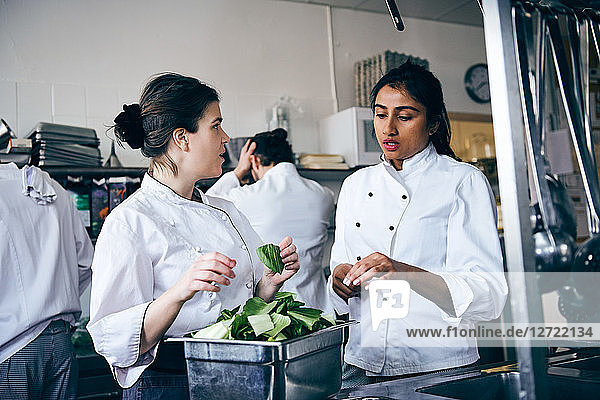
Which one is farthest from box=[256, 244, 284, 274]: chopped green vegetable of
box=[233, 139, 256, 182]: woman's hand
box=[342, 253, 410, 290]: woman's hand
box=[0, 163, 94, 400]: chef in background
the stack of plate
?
the stack of plate

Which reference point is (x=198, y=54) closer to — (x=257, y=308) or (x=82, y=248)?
(x=82, y=248)

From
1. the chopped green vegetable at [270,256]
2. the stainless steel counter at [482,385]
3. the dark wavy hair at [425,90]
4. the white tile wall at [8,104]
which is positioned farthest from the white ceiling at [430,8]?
the stainless steel counter at [482,385]

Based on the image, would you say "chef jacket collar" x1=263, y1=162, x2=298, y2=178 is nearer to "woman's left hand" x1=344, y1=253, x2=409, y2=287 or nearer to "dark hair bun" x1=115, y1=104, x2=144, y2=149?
"dark hair bun" x1=115, y1=104, x2=144, y2=149

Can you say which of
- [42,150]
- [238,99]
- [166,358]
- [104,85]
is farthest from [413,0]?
[166,358]

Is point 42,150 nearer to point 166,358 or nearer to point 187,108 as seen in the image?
point 187,108

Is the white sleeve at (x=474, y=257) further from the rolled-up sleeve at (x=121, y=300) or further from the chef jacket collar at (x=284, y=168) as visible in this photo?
the chef jacket collar at (x=284, y=168)

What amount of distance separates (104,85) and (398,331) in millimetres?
2706

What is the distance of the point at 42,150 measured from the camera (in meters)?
3.26

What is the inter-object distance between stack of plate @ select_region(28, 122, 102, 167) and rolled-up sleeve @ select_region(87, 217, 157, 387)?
1.94 meters

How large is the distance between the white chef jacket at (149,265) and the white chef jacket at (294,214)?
4.45 ft

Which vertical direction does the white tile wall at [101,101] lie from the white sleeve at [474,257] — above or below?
above

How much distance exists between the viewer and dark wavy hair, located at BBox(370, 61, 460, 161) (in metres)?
1.81

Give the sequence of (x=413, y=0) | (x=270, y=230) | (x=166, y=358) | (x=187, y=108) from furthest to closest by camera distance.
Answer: (x=413, y=0) → (x=270, y=230) → (x=187, y=108) → (x=166, y=358)

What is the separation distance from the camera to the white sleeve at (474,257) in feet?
4.56
